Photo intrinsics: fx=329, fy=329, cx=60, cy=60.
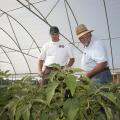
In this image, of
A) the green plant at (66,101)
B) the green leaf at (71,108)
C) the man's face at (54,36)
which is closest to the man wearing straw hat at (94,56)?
the man's face at (54,36)

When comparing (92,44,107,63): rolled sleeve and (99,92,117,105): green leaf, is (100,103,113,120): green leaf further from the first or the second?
(92,44,107,63): rolled sleeve

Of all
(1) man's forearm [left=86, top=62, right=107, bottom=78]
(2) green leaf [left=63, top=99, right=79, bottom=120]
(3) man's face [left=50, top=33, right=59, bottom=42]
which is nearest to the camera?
(2) green leaf [left=63, top=99, right=79, bottom=120]

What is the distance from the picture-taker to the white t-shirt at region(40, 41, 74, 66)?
217 inches

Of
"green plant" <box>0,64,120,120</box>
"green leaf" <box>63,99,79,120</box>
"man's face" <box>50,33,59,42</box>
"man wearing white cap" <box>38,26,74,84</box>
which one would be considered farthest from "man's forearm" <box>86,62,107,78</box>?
"green leaf" <box>63,99,79,120</box>

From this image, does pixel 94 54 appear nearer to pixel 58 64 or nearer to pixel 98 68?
pixel 98 68

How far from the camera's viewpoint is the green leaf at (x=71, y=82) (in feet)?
5.54

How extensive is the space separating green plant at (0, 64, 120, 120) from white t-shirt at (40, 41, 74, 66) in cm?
363

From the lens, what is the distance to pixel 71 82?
5.64 ft

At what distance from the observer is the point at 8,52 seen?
16.9 meters

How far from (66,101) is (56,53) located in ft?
12.5

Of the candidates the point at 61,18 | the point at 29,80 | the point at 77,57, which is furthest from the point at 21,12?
the point at 29,80

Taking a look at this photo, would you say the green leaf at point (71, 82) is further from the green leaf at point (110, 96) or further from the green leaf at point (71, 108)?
the green leaf at point (110, 96)

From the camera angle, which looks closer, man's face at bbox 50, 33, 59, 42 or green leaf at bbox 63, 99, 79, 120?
green leaf at bbox 63, 99, 79, 120

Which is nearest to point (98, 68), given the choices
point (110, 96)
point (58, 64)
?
point (58, 64)
